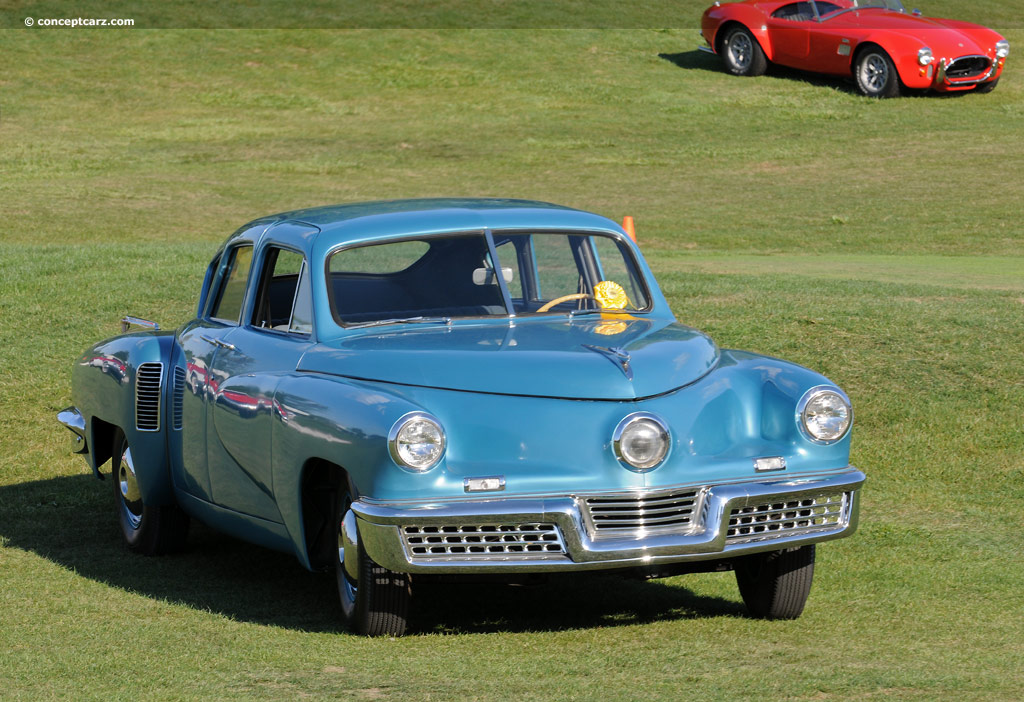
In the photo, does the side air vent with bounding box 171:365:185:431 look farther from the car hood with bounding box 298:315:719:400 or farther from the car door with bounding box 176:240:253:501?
the car hood with bounding box 298:315:719:400

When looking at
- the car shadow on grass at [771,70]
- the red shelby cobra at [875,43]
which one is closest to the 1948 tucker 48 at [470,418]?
the red shelby cobra at [875,43]

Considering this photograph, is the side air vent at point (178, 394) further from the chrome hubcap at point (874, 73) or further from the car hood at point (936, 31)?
the chrome hubcap at point (874, 73)

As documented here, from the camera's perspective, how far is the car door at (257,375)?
231 inches

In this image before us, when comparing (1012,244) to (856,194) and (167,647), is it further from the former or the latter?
(167,647)

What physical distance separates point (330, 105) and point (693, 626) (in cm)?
2443

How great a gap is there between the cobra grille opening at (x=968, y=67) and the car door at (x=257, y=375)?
859 inches

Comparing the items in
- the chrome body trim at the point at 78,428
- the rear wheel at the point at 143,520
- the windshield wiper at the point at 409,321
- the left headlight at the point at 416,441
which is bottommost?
the rear wheel at the point at 143,520

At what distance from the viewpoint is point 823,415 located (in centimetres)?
550

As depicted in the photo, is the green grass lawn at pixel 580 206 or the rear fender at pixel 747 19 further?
the rear fender at pixel 747 19

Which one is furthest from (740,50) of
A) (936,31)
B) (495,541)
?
(495,541)

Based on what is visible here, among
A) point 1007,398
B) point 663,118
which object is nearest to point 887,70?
point 663,118

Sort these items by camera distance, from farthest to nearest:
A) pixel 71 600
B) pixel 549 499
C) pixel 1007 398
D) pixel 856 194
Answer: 1. pixel 856 194
2. pixel 1007 398
3. pixel 71 600
4. pixel 549 499

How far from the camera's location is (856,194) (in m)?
21.3

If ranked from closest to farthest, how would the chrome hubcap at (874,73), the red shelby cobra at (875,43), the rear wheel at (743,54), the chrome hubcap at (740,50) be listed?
the red shelby cobra at (875,43) → the chrome hubcap at (874,73) → the rear wheel at (743,54) → the chrome hubcap at (740,50)
